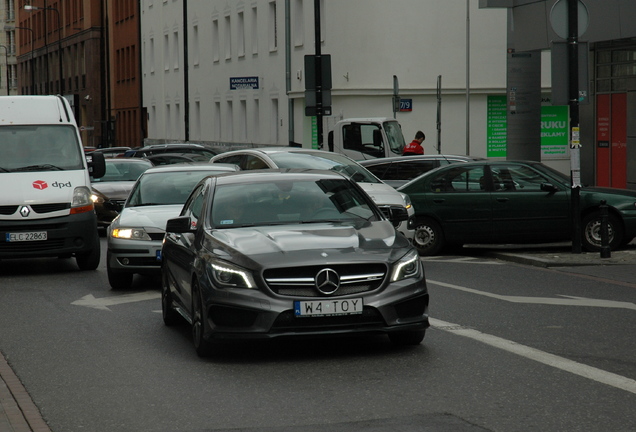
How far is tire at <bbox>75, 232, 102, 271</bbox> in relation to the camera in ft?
56.9

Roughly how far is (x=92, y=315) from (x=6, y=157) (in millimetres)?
5791

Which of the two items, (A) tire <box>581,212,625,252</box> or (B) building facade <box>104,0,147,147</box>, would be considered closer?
(A) tire <box>581,212,625,252</box>

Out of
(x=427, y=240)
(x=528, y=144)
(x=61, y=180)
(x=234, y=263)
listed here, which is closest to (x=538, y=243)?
(x=427, y=240)

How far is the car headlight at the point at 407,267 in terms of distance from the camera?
9.06 meters

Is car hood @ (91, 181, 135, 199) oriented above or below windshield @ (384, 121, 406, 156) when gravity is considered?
below

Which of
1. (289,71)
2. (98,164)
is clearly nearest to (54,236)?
(98,164)

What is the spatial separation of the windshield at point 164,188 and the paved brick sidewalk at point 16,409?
721 centimetres

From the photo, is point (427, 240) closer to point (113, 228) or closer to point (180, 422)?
point (113, 228)

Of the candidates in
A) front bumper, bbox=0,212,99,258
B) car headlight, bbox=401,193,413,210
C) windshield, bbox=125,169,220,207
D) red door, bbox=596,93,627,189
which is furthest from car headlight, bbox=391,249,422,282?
red door, bbox=596,93,627,189

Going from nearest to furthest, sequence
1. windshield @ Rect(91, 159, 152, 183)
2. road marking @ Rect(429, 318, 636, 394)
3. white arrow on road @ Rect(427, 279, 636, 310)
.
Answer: road marking @ Rect(429, 318, 636, 394) < white arrow on road @ Rect(427, 279, 636, 310) < windshield @ Rect(91, 159, 152, 183)

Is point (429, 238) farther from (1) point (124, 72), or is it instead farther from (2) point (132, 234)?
(1) point (124, 72)

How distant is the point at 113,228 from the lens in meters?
15.0

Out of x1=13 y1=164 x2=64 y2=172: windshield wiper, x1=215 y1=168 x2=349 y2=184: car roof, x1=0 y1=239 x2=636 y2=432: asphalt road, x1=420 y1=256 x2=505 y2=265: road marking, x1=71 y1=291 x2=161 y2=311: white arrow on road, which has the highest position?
x1=215 y1=168 x2=349 y2=184: car roof

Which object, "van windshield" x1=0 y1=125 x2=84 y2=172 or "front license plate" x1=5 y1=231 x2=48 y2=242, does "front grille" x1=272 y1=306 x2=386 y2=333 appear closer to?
"front license plate" x1=5 y1=231 x2=48 y2=242
